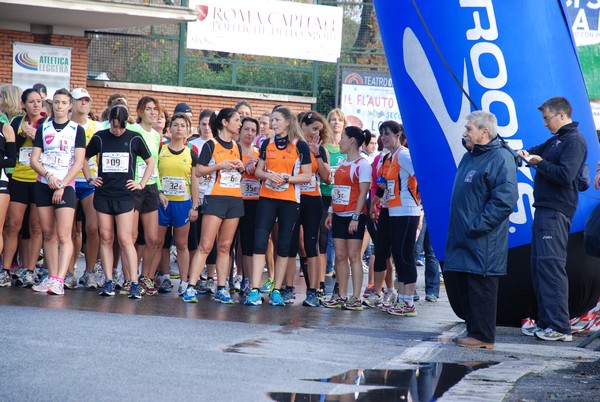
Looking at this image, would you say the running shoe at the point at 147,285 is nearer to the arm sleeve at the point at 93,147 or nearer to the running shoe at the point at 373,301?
the arm sleeve at the point at 93,147

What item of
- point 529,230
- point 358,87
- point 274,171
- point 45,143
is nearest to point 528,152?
point 529,230

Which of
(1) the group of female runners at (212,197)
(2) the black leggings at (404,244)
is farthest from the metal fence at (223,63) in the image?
(2) the black leggings at (404,244)

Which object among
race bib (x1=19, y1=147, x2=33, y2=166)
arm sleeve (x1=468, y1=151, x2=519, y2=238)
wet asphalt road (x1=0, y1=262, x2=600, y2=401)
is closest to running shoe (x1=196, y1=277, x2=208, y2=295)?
wet asphalt road (x1=0, y1=262, x2=600, y2=401)

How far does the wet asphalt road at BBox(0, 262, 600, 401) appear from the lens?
602 cm

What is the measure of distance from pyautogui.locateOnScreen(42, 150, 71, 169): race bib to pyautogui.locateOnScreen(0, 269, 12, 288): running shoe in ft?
4.63

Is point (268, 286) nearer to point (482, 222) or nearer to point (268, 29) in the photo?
point (482, 222)

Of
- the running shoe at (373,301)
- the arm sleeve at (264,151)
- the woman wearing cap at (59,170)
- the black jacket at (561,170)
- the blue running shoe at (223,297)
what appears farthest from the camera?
the running shoe at (373,301)

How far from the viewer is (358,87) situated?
27672 mm

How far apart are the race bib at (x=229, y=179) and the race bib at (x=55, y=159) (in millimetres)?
1660

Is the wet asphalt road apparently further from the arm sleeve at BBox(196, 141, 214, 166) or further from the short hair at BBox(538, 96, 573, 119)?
the short hair at BBox(538, 96, 573, 119)

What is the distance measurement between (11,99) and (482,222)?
19.1 ft

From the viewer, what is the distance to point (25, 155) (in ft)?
37.2

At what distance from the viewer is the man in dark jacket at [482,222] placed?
8336mm

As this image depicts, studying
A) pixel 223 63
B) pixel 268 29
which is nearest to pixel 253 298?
pixel 223 63
